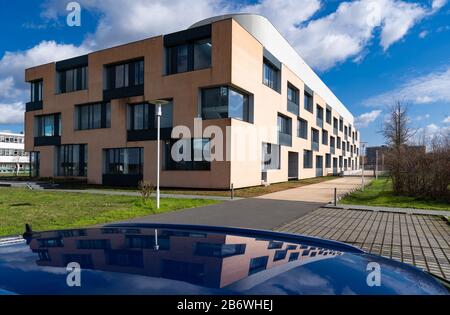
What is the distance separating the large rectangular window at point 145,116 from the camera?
25.4 metres

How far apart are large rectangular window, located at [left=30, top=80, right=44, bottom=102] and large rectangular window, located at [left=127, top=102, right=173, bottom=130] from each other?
15108 mm

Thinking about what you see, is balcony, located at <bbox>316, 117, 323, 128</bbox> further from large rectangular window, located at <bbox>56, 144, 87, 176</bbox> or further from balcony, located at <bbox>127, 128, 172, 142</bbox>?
large rectangular window, located at <bbox>56, 144, 87, 176</bbox>

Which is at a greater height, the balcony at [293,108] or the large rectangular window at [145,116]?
the balcony at [293,108]

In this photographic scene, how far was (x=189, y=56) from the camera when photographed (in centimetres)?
2483

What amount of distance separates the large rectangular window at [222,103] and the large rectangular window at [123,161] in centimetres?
747

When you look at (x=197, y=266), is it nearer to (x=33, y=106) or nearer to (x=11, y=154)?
(x=33, y=106)

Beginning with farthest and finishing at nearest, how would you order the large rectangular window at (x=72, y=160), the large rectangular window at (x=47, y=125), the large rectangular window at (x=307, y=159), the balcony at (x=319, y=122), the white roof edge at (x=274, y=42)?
the balcony at (x=319, y=122), the large rectangular window at (x=307, y=159), the large rectangular window at (x=47, y=125), the large rectangular window at (x=72, y=160), the white roof edge at (x=274, y=42)

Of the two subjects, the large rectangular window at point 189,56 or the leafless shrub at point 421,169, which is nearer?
the leafless shrub at point 421,169

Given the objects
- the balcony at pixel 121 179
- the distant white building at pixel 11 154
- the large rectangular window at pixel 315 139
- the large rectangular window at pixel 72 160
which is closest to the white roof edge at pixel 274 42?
the large rectangular window at pixel 315 139

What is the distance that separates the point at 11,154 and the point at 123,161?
68.4 m

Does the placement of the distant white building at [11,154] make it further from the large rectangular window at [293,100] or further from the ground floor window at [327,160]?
the ground floor window at [327,160]

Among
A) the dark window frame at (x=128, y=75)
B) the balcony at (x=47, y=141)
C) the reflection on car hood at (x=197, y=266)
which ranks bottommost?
the reflection on car hood at (x=197, y=266)

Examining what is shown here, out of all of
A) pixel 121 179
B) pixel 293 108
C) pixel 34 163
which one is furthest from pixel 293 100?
pixel 34 163

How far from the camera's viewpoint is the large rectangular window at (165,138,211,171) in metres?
23.3
